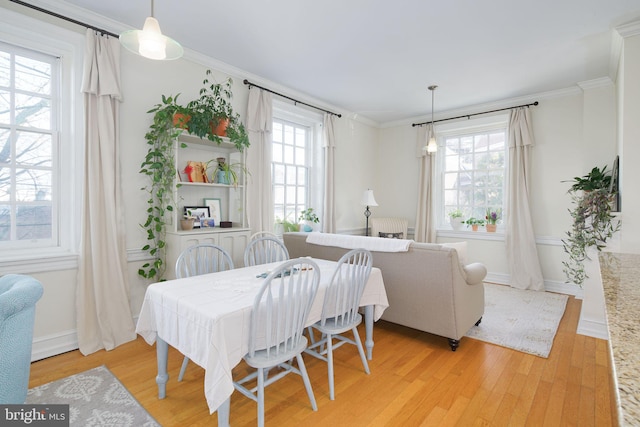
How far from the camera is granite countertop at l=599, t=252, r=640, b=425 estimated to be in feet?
1.61

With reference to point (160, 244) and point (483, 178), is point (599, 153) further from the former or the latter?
point (160, 244)

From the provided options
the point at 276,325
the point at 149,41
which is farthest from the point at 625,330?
the point at 149,41

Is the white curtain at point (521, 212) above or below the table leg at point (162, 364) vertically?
above

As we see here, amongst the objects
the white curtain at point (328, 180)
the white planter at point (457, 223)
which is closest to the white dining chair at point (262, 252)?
the white curtain at point (328, 180)

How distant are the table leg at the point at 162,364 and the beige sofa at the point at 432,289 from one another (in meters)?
1.88

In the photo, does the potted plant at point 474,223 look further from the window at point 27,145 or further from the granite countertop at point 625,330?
the window at point 27,145

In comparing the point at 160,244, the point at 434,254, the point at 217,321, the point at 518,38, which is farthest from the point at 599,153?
the point at 160,244

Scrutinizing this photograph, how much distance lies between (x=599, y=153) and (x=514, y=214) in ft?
4.02

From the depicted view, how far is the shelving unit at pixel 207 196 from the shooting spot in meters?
3.08

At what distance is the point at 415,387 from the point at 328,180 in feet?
11.1

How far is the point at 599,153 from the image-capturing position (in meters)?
4.03

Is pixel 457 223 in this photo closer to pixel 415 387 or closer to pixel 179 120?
pixel 415 387

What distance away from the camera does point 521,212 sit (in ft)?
15.5

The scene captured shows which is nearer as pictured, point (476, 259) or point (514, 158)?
point (514, 158)
